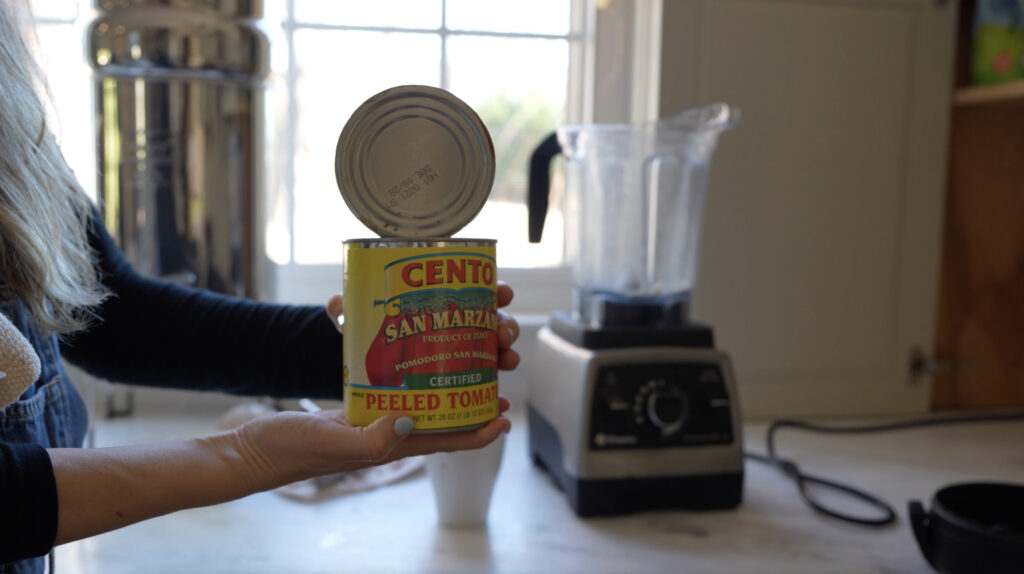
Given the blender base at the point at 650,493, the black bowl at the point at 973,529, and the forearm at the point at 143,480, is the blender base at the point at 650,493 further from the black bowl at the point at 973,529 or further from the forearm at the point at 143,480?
the forearm at the point at 143,480

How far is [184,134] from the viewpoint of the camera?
1.10 m

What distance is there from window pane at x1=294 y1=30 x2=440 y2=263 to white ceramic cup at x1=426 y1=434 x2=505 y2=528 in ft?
2.44

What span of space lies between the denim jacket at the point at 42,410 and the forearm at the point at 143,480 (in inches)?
5.2

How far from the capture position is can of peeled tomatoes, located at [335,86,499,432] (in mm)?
492

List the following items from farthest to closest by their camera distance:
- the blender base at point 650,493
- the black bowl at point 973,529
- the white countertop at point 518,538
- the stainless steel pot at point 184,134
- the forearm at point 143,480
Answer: the stainless steel pot at point 184,134 < the blender base at point 650,493 < the white countertop at point 518,538 < the black bowl at point 973,529 < the forearm at point 143,480

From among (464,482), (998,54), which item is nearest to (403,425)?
(464,482)

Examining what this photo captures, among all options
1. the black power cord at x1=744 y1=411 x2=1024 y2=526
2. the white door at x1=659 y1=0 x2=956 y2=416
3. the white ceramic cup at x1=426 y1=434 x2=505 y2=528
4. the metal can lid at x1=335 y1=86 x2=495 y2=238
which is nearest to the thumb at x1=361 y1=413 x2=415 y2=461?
the metal can lid at x1=335 y1=86 x2=495 y2=238

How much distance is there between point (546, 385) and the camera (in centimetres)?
104

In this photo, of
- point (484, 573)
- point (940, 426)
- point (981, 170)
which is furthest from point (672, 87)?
point (484, 573)

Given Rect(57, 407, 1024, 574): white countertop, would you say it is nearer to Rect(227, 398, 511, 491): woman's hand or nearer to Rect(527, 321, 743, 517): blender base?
Rect(527, 321, 743, 517): blender base

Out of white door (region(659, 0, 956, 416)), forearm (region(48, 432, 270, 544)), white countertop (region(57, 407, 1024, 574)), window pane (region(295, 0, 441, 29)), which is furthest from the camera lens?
window pane (region(295, 0, 441, 29))

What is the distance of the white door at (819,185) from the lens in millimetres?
1282

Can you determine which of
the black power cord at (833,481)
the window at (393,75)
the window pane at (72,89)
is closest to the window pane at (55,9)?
the window pane at (72,89)

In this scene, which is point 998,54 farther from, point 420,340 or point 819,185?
point 420,340
